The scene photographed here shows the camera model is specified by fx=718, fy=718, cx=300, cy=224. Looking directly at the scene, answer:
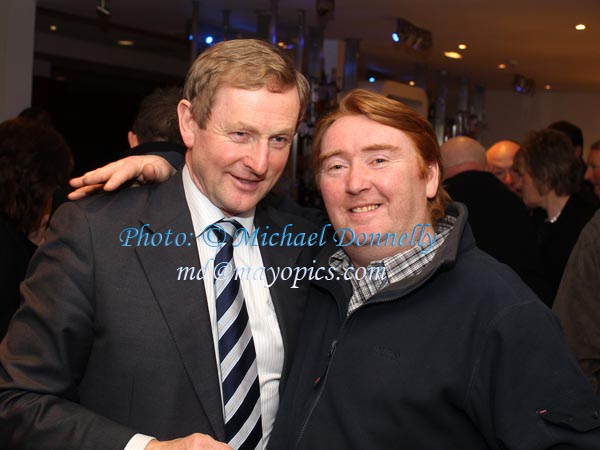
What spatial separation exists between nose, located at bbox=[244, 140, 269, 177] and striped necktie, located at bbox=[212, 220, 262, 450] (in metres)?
0.23

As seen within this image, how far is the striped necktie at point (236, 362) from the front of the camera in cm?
168

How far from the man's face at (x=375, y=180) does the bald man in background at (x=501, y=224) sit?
172cm

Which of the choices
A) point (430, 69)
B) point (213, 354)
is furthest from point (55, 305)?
point (430, 69)

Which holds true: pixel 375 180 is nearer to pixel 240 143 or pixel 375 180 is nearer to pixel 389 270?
pixel 389 270

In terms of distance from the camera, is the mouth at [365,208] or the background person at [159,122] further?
the background person at [159,122]

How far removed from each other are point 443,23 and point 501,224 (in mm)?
4317

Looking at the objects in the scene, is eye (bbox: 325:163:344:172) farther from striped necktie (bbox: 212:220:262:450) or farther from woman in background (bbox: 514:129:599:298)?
woman in background (bbox: 514:129:599:298)

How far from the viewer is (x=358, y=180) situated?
68.8 inches

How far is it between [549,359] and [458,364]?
0.18 meters

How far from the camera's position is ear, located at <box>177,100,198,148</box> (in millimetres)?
1772

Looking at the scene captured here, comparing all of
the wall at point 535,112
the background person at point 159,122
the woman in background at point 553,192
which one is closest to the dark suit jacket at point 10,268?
the background person at point 159,122

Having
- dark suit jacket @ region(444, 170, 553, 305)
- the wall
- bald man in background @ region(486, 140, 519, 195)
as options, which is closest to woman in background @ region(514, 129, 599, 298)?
dark suit jacket @ region(444, 170, 553, 305)

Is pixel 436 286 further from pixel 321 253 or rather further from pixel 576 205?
pixel 576 205

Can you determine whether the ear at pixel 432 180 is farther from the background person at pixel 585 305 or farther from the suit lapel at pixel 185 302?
the background person at pixel 585 305
